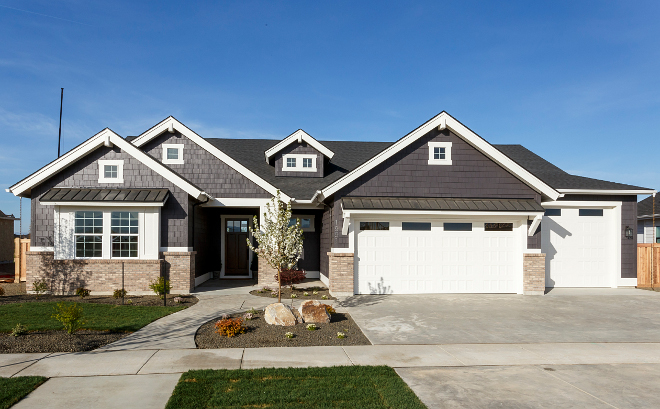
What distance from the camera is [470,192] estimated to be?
1397cm

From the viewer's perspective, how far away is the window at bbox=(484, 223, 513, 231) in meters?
14.0

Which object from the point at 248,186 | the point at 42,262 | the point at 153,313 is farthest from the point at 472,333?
the point at 42,262

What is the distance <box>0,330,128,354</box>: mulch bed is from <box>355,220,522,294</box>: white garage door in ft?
25.1

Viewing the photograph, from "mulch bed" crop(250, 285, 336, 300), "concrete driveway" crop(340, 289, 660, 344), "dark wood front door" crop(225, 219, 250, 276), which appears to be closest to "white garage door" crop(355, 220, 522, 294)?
"concrete driveway" crop(340, 289, 660, 344)

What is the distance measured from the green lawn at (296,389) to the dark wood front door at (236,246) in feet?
39.5

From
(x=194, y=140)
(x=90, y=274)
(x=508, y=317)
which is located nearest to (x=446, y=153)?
(x=508, y=317)

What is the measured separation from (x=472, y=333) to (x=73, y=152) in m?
13.3

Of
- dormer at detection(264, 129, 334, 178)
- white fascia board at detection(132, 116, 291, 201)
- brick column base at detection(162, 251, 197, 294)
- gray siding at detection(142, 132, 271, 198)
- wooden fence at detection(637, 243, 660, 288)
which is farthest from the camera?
dormer at detection(264, 129, 334, 178)

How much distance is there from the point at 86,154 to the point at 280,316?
9.52m

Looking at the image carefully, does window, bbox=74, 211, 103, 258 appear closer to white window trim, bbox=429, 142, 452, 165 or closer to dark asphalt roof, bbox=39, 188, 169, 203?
dark asphalt roof, bbox=39, 188, 169, 203

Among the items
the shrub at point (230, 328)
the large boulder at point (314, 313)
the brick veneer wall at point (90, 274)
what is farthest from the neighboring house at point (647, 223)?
the brick veneer wall at point (90, 274)

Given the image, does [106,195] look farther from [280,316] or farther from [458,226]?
[458,226]

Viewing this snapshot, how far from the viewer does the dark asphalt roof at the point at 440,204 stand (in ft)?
43.0

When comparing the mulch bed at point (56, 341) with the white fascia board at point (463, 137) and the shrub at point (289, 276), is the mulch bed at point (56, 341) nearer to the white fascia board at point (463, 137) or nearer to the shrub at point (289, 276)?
the shrub at point (289, 276)
